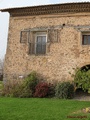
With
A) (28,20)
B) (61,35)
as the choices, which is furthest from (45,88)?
(28,20)

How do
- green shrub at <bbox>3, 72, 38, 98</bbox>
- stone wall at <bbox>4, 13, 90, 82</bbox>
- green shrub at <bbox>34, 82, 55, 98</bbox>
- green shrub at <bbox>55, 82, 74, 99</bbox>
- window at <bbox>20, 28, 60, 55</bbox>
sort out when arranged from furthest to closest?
window at <bbox>20, 28, 60, 55</bbox> < stone wall at <bbox>4, 13, 90, 82</bbox> < green shrub at <bbox>3, 72, 38, 98</bbox> < green shrub at <bbox>34, 82, 55, 98</bbox> < green shrub at <bbox>55, 82, 74, 99</bbox>

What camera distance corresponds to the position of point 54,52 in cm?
2011

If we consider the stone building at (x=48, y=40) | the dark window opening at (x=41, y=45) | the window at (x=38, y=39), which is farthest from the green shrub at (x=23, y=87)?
the window at (x=38, y=39)

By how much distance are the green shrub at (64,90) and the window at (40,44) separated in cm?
350

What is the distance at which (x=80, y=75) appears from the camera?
14117mm

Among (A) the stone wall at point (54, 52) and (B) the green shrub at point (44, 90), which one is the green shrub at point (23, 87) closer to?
(B) the green shrub at point (44, 90)

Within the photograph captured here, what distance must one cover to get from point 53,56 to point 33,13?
3.79m

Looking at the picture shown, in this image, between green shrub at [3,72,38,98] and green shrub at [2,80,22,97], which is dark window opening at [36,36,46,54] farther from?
green shrub at [2,80,22,97]

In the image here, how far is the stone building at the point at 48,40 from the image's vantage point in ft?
64.2

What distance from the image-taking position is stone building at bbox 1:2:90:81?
64.2 ft

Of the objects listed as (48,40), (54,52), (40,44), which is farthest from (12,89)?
(48,40)

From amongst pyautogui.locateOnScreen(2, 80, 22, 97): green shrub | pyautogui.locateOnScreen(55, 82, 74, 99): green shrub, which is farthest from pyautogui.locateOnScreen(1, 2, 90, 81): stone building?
pyautogui.locateOnScreen(55, 82, 74, 99): green shrub

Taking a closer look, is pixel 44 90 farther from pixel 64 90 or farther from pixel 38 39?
pixel 38 39

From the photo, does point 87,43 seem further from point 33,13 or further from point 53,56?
point 33,13
